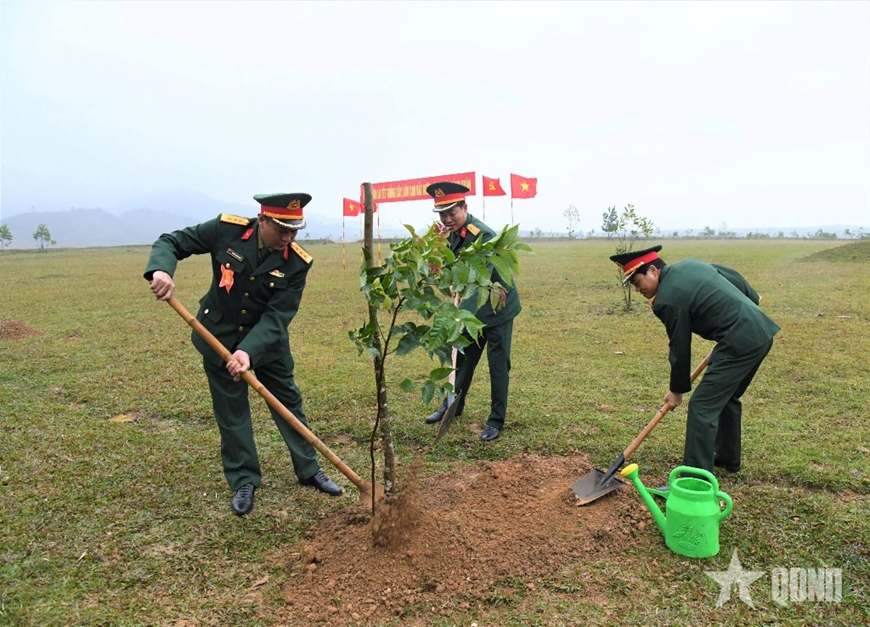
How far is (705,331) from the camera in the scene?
12.7ft

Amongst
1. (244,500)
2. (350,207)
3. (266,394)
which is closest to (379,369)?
(266,394)

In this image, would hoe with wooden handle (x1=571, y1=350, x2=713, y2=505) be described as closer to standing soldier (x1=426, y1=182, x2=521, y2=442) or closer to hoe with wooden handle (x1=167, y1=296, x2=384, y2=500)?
standing soldier (x1=426, y1=182, x2=521, y2=442)

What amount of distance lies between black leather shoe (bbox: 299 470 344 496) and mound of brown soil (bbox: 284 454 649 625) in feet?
1.16

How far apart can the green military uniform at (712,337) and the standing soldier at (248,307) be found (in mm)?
2509

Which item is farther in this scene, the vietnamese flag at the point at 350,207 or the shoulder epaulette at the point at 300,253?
the vietnamese flag at the point at 350,207

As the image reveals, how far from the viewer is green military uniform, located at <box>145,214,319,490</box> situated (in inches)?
149

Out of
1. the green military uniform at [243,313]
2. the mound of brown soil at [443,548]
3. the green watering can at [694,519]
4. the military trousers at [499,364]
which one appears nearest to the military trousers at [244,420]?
the green military uniform at [243,313]

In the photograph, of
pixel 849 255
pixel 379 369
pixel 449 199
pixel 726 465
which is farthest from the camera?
pixel 849 255

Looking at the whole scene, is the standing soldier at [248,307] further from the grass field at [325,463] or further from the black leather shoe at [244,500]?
the grass field at [325,463]

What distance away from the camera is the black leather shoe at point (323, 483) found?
409 cm

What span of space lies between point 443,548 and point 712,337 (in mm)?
2277

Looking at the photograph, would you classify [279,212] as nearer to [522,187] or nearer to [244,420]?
[244,420]

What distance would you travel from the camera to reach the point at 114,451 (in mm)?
4883

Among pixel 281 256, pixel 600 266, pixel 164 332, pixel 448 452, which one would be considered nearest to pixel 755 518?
pixel 448 452
